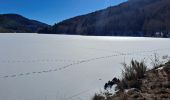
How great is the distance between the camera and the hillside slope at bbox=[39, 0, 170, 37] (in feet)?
334

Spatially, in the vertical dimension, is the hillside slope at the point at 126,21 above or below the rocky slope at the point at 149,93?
above

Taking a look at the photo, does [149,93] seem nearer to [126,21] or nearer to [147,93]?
[147,93]

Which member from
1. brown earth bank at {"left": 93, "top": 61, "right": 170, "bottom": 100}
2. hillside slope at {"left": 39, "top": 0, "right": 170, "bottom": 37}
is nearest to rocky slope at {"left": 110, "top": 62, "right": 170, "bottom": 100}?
brown earth bank at {"left": 93, "top": 61, "right": 170, "bottom": 100}

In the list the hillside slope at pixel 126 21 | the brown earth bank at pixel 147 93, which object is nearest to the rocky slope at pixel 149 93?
the brown earth bank at pixel 147 93

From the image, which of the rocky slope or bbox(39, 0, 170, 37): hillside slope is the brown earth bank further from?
bbox(39, 0, 170, 37): hillside slope

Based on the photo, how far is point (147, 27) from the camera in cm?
10325

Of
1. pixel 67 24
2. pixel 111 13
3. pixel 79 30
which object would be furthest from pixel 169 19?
pixel 67 24

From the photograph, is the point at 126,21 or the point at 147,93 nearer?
the point at 147,93

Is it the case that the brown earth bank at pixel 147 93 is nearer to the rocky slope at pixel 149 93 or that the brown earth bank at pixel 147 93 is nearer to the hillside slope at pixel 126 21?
the rocky slope at pixel 149 93

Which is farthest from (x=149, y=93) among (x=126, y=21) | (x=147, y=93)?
(x=126, y=21)

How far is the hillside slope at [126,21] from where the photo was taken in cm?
10182

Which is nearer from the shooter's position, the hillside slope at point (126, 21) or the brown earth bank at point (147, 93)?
the brown earth bank at point (147, 93)

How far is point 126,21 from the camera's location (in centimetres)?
11312

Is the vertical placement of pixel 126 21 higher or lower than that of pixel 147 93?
higher
